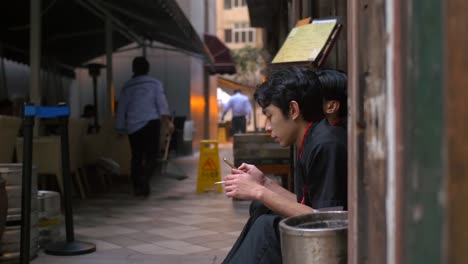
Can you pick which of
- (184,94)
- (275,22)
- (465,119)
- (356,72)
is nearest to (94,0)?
(275,22)

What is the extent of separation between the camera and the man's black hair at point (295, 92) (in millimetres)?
2506

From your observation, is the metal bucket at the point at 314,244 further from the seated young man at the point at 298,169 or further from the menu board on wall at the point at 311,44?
the menu board on wall at the point at 311,44

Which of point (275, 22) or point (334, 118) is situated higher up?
point (275, 22)

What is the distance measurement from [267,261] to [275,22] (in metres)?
11.6

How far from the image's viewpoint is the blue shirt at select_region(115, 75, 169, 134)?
26.3 feet

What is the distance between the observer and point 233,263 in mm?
2244

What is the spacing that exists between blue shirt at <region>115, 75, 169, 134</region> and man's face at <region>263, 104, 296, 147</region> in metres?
5.54

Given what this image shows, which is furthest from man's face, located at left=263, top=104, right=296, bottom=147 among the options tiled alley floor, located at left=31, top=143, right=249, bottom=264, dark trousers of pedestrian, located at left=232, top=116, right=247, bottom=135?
dark trousers of pedestrian, located at left=232, top=116, right=247, bottom=135

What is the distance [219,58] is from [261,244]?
60.4ft

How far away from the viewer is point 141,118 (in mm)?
8000

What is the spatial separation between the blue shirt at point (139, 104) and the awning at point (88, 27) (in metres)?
1.13

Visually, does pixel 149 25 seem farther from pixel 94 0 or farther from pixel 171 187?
pixel 171 187

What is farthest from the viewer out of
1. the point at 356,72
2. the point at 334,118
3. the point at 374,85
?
the point at 334,118

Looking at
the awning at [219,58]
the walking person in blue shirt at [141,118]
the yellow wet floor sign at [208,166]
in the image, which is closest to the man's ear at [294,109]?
the walking person in blue shirt at [141,118]
